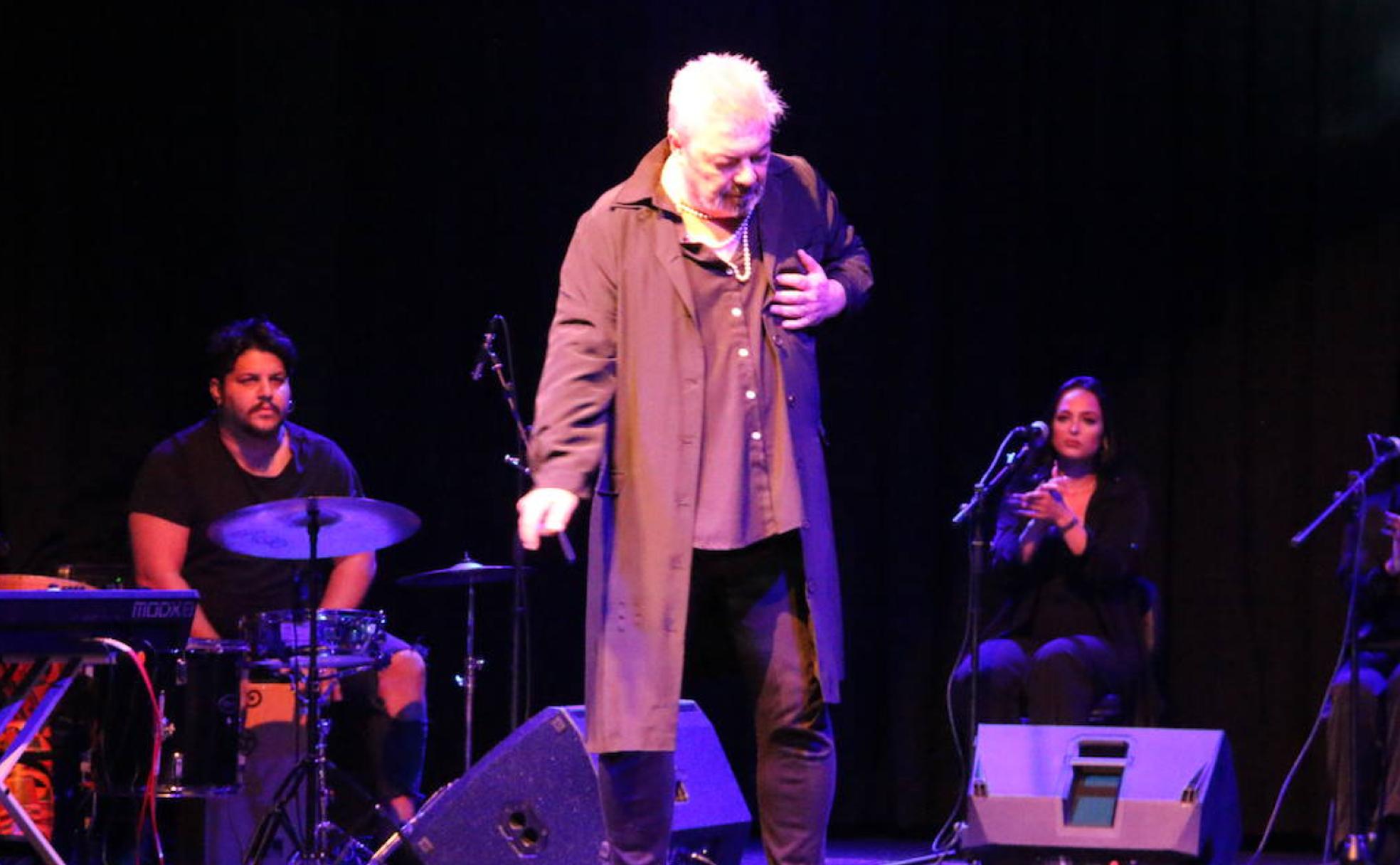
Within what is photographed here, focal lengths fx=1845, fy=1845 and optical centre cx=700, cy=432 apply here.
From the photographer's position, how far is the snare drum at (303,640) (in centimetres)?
490

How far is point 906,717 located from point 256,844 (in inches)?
88.8

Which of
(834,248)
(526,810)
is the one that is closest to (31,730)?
(526,810)

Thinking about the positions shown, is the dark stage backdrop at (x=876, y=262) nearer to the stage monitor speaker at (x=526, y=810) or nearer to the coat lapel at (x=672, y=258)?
the stage monitor speaker at (x=526, y=810)

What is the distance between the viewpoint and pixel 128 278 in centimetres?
619

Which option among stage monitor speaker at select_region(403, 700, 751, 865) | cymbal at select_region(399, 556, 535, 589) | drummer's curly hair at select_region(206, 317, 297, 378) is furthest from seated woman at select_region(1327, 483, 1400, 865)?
drummer's curly hair at select_region(206, 317, 297, 378)

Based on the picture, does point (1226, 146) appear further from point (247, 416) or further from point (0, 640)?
point (0, 640)

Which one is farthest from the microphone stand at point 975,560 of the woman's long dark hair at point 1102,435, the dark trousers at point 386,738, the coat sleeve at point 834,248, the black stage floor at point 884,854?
the coat sleeve at point 834,248

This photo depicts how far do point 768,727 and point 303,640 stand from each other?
7.47 ft

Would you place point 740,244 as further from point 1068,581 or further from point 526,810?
point 1068,581

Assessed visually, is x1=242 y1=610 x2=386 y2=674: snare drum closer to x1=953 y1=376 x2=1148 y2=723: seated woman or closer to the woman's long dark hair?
x1=953 y1=376 x2=1148 y2=723: seated woman

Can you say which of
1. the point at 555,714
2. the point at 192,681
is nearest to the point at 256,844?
the point at 192,681

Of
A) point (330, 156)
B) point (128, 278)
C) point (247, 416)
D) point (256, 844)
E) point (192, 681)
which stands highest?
point (330, 156)

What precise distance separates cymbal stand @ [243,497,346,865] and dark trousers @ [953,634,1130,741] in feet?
6.06

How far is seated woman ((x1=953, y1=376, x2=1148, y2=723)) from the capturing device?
528cm
